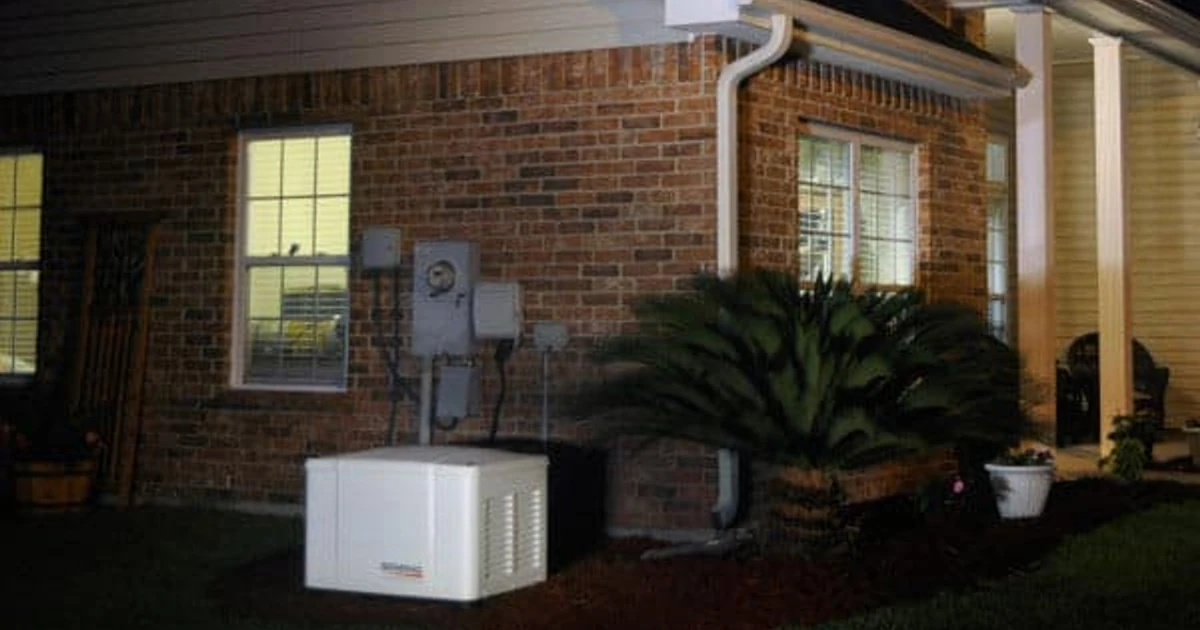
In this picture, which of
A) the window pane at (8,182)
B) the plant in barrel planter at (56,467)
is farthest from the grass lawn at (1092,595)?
the window pane at (8,182)

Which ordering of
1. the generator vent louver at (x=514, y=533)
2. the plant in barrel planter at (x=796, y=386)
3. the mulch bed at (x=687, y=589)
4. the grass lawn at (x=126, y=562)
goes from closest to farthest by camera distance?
the mulch bed at (x=687, y=589) < the grass lawn at (x=126, y=562) < the generator vent louver at (x=514, y=533) < the plant in barrel planter at (x=796, y=386)

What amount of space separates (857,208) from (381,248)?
315cm

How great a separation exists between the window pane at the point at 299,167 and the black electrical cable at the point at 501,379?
2.01 metres

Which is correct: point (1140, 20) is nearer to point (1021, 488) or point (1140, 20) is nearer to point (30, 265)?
point (1021, 488)

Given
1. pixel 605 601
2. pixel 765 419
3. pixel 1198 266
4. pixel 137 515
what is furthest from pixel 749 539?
pixel 1198 266

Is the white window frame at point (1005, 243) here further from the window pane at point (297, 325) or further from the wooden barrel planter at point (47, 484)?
the wooden barrel planter at point (47, 484)

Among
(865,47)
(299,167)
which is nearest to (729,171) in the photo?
(865,47)

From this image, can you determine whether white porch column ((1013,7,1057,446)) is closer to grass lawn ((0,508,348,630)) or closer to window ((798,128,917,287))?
window ((798,128,917,287))

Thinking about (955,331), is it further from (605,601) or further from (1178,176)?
(1178,176)

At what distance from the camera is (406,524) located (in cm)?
841

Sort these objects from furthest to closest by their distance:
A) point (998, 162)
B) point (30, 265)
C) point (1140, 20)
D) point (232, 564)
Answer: point (998, 162) → point (1140, 20) → point (30, 265) → point (232, 564)

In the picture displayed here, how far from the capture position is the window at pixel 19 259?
13289 mm

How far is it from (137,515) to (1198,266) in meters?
11.6

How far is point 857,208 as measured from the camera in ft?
38.2
